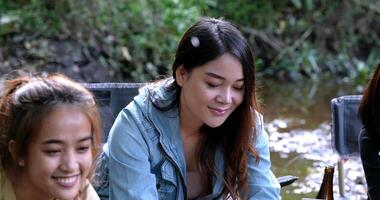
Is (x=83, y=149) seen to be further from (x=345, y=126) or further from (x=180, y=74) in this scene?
(x=345, y=126)

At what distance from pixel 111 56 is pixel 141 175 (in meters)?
4.64

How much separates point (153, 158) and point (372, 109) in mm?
931

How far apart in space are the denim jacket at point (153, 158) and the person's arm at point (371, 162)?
435 mm

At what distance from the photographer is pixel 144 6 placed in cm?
738

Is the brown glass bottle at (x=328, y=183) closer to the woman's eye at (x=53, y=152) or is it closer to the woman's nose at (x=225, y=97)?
the woman's nose at (x=225, y=97)

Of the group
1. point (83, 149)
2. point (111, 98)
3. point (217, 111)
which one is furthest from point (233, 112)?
point (111, 98)

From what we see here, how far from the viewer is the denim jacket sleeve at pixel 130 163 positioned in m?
2.51

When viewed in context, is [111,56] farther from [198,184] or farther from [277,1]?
[198,184]

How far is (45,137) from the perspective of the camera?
6.64ft

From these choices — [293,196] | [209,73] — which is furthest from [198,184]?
[293,196]

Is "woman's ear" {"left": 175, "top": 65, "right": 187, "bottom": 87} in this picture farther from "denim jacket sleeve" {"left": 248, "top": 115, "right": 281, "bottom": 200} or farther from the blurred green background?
the blurred green background

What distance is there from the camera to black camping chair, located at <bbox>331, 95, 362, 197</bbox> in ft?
11.0

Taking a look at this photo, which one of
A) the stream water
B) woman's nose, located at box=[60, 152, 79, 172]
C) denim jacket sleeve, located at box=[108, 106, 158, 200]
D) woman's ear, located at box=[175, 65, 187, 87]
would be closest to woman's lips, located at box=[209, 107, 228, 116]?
woman's ear, located at box=[175, 65, 187, 87]

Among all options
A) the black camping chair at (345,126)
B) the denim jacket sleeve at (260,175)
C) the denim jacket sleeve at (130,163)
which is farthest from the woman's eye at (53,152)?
the black camping chair at (345,126)
